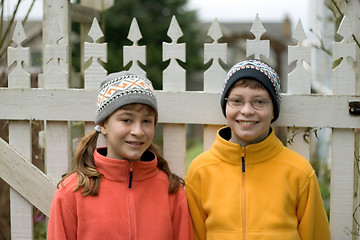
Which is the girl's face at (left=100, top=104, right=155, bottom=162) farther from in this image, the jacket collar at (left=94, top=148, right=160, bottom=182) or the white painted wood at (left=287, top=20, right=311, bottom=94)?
the white painted wood at (left=287, top=20, right=311, bottom=94)

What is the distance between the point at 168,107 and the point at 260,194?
83 cm

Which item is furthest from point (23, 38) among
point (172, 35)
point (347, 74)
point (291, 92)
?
point (347, 74)

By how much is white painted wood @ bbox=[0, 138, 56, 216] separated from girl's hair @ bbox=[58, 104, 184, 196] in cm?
46

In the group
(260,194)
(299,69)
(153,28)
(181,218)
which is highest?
(153,28)

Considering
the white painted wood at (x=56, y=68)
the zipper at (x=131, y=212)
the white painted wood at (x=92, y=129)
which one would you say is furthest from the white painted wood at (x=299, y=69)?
the white painted wood at (x=56, y=68)

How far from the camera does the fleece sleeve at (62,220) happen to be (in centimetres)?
231

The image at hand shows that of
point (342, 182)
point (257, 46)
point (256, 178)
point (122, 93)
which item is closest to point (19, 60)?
point (122, 93)

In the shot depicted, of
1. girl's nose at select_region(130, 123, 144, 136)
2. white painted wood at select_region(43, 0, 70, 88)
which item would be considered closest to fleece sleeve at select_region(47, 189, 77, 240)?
girl's nose at select_region(130, 123, 144, 136)

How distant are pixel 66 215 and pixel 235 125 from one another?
42.3 inches

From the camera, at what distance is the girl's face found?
2348 millimetres

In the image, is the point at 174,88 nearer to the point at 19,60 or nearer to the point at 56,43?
the point at 56,43

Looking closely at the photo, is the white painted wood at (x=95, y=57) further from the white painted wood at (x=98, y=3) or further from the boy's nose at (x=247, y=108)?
the white painted wood at (x=98, y=3)

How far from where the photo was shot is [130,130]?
7.72 ft

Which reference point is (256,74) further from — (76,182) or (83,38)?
(83,38)
